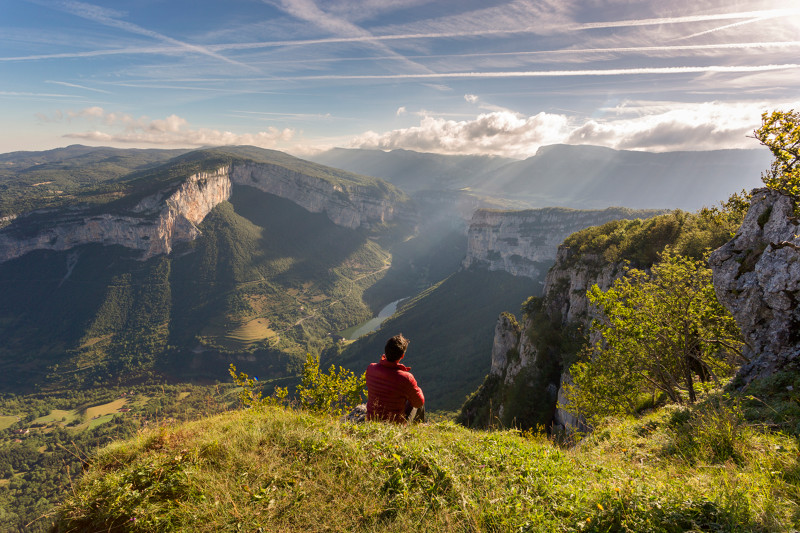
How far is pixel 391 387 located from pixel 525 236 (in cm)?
18423

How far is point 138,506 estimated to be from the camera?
15.1 feet

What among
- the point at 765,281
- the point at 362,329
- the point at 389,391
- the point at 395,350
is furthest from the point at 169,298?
the point at 765,281

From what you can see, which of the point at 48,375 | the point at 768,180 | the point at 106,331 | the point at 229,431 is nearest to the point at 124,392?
the point at 48,375

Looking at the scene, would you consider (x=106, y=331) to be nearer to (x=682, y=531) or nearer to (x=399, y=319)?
(x=399, y=319)

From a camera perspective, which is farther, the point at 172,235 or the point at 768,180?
the point at 172,235

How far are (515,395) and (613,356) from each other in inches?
1151

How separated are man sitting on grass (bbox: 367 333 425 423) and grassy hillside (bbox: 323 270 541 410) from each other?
2579 inches

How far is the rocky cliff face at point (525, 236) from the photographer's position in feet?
535

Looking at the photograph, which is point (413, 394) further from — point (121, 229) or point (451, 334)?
point (121, 229)

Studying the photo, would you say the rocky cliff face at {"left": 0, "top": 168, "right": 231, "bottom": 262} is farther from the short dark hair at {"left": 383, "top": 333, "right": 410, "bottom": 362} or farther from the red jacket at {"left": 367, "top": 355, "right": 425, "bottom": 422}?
the short dark hair at {"left": 383, "top": 333, "right": 410, "bottom": 362}

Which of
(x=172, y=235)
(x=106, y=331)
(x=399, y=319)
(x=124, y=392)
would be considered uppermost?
(x=172, y=235)

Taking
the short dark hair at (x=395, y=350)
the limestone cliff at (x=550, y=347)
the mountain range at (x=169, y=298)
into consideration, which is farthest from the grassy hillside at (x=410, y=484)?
the mountain range at (x=169, y=298)

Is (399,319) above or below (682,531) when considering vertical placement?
below

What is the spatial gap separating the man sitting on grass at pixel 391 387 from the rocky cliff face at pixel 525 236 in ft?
525
